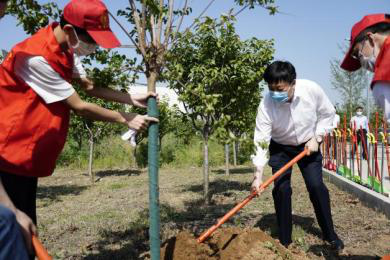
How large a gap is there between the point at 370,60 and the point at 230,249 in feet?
5.92

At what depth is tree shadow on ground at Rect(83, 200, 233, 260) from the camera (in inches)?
148

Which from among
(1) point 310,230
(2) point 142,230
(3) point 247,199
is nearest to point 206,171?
(2) point 142,230

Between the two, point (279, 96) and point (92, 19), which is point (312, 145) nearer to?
point (279, 96)

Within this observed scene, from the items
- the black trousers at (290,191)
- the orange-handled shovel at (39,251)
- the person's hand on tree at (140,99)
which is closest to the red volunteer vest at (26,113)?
the person's hand on tree at (140,99)

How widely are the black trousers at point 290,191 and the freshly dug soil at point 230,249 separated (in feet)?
1.30

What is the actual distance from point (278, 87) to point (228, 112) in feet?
10.9

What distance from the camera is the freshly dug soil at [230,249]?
313 cm

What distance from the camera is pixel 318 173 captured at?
3.79 m

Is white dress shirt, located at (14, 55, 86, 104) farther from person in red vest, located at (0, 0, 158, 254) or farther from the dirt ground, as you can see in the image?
the dirt ground

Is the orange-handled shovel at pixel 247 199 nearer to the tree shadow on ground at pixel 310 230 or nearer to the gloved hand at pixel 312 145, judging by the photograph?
the gloved hand at pixel 312 145

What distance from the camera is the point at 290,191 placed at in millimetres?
3811

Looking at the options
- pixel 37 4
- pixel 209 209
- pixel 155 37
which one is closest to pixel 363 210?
pixel 209 209

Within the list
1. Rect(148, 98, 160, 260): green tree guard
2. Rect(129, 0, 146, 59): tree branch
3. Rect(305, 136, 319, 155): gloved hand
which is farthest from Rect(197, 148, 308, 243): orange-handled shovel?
Rect(129, 0, 146, 59): tree branch

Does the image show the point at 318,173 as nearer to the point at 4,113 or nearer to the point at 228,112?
the point at 4,113
